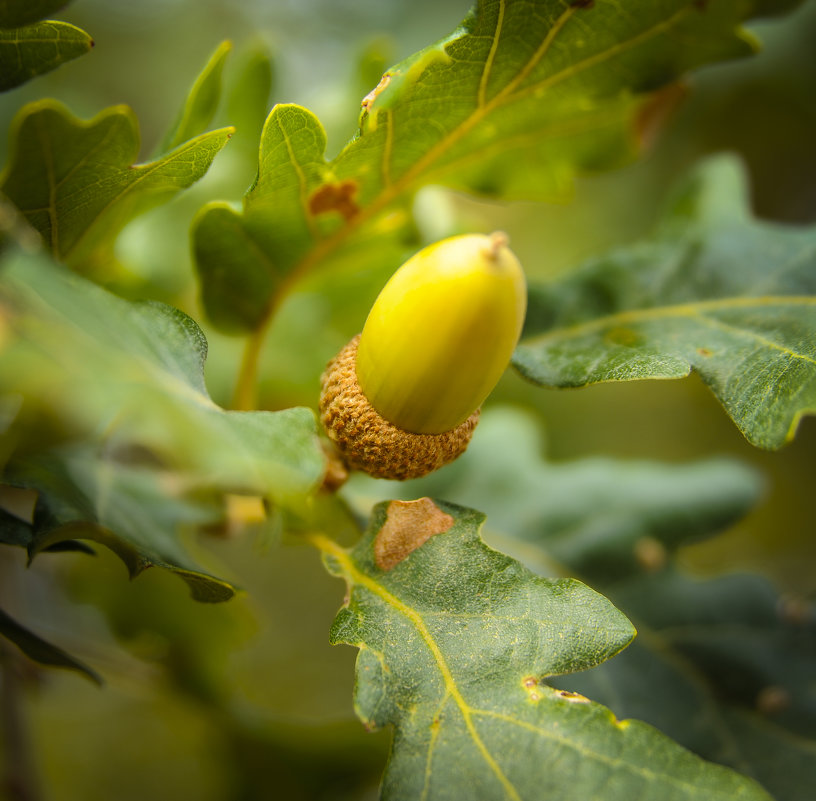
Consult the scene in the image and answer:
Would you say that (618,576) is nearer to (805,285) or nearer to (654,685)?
(654,685)

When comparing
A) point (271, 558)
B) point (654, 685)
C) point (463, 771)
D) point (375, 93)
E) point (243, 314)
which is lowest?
point (271, 558)

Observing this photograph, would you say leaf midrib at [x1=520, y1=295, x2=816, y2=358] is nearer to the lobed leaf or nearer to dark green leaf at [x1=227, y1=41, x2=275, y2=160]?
the lobed leaf

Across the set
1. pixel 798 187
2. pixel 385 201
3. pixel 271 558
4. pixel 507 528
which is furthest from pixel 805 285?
pixel 271 558

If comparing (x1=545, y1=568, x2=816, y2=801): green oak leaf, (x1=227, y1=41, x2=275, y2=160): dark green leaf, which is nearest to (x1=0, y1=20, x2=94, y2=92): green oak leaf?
(x1=227, y1=41, x2=275, y2=160): dark green leaf

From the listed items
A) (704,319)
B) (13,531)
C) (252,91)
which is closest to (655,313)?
(704,319)


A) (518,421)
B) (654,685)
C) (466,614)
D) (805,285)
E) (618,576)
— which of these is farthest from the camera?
(518,421)

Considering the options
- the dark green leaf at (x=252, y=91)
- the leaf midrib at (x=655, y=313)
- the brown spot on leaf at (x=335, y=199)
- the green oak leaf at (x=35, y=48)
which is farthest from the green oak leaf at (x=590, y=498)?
the green oak leaf at (x=35, y=48)

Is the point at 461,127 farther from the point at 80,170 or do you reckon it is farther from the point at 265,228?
the point at 80,170
